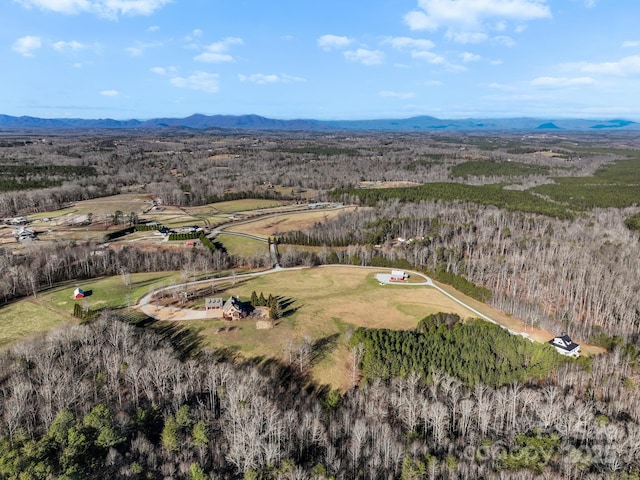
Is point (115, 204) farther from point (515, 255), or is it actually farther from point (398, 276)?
point (515, 255)

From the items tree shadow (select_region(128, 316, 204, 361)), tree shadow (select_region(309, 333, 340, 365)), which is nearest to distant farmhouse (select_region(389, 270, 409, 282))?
tree shadow (select_region(309, 333, 340, 365))

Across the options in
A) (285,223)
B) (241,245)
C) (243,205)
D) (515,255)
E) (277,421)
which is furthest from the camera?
(243,205)

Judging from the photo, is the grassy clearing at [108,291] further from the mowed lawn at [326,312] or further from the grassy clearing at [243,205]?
the grassy clearing at [243,205]

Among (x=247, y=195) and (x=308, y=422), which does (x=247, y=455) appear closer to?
(x=308, y=422)

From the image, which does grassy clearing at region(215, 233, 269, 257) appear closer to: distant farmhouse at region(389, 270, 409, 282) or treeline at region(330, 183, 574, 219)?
distant farmhouse at region(389, 270, 409, 282)

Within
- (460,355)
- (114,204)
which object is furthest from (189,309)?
(114,204)

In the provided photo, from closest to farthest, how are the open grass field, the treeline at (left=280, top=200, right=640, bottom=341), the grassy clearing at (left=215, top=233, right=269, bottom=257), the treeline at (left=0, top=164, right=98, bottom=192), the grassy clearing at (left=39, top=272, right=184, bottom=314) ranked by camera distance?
1. the treeline at (left=280, top=200, right=640, bottom=341)
2. the grassy clearing at (left=39, top=272, right=184, bottom=314)
3. the grassy clearing at (left=215, top=233, right=269, bottom=257)
4. the open grass field
5. the treeline at (left=0, top=164, right=98, bottom=192)
